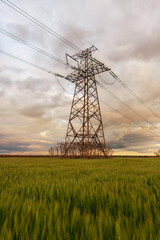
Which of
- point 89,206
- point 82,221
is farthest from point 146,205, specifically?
point 82,221

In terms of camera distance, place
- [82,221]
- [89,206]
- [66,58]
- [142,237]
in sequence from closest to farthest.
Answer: [142,237]
[82,221]
[89,206]
[66,58]

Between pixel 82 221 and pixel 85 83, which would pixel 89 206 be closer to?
pixel 82 221

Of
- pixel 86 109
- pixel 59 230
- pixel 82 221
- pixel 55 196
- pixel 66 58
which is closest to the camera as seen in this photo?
pixel 59 230

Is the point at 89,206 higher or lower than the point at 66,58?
lower

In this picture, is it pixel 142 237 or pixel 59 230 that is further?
pixel 59 230

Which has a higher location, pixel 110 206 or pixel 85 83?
pixel 85 83

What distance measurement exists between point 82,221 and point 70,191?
944mm

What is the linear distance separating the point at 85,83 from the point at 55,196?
20349 millimetres

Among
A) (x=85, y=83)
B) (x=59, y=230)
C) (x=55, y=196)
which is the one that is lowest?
(x=55, y=196)

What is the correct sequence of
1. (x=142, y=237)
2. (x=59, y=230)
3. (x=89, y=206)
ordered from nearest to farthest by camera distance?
(x=142, y=237) < (x=59, y=230) < (x=89, y=206)

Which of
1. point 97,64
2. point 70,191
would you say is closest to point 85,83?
point 97,64

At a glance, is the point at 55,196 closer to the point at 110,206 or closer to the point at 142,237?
the point at 110,206

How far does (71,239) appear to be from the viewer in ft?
2.69

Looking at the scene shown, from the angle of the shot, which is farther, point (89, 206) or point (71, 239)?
point (89, 206)
